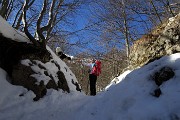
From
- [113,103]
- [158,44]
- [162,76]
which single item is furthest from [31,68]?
[158,44]

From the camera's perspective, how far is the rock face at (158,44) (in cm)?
593

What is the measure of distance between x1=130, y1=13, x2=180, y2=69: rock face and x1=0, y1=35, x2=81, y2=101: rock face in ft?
7.46

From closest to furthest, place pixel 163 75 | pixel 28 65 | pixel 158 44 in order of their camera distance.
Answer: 1. pixel 163 75
2. pixel 28 65
3. pixel 158 44

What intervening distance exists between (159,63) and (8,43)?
3.61 m

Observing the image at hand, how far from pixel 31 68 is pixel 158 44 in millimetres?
3352

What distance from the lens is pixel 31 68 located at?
5.68 meters

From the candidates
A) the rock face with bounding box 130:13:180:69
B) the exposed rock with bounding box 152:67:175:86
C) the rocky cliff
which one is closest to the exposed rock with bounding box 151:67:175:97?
the exposed rock with bounding box 152:67:175:86

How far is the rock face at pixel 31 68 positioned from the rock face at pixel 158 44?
227cm

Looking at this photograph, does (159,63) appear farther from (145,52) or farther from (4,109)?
(4,109)

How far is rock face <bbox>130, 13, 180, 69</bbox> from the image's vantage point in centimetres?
593

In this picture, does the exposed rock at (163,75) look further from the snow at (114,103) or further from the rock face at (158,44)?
the rock face at (158,44)

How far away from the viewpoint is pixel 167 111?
144 inches

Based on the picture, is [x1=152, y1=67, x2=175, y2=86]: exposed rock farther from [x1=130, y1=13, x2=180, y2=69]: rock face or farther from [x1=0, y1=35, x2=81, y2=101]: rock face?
[x1=0, y1=35, x2=81, y2=101]: rock face

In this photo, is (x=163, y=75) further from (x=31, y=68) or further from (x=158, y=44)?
(x=31, y=68)
